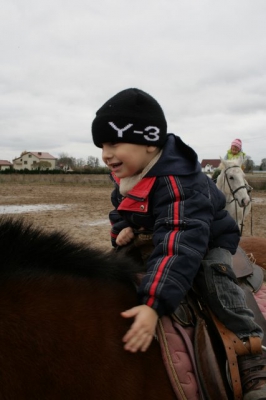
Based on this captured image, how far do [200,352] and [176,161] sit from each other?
0.92 m

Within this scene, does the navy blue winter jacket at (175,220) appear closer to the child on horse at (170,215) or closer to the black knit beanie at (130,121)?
the child on horse at (170,215)

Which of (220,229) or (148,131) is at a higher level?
(148,131)

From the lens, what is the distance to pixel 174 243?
→ 1.74 meters

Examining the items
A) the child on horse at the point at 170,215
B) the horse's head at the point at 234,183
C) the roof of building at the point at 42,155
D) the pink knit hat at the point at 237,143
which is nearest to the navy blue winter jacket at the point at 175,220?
the child on horse at the point at 170,215

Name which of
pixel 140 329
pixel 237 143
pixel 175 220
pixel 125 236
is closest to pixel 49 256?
pixel 140 329

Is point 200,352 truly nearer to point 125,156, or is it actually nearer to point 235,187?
point 125,156

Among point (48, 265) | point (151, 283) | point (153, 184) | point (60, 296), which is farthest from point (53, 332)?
point (153, 184)

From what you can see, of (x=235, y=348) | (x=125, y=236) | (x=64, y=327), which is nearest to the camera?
(x=64, y=327)

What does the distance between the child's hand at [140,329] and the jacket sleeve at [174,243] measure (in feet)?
0.14

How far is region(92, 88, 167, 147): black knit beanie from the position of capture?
1888 millimetres

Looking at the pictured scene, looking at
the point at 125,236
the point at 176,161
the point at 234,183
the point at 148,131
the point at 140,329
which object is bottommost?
the point at 140,329

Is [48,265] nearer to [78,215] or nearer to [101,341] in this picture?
[101,341]

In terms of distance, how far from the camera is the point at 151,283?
5.43 feet

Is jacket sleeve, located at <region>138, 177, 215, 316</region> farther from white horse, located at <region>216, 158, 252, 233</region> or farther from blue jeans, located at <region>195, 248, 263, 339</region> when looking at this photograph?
white horse, located at <region>216, 158, 252, 233</region>
